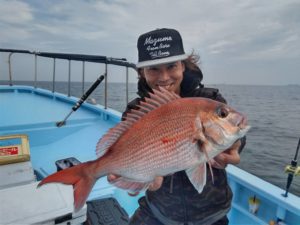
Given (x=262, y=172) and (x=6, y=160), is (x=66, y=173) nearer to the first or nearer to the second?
(x=6, y=160)

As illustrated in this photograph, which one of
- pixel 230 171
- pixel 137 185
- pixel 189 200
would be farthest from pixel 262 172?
pixel 137 185

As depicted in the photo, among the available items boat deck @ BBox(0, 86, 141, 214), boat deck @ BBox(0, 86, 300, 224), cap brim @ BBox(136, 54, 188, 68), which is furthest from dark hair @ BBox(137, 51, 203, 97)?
boat deck @ BBox(0, 86, 141, 214)

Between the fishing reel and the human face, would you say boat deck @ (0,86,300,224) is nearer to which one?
the fishing reel

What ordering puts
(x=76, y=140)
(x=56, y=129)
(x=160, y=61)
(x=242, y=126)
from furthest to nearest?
(x=56, y=129) < (x=76, y=140) < (x=160, y=61) < (x=242, y=126)

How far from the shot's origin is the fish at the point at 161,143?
1.47 m

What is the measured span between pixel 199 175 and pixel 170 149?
0.24m

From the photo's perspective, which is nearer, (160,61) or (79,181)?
(79,181)

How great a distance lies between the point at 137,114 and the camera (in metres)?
1.71

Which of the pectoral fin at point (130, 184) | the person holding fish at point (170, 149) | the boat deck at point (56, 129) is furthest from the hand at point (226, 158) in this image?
the boat deck at point (56, 129)

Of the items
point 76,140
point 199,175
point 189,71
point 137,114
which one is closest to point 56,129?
point 76,140

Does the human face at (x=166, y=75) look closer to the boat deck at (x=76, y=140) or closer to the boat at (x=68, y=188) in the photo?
the boat at (x=68, y=188)

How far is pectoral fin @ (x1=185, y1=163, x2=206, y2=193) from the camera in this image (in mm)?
1535

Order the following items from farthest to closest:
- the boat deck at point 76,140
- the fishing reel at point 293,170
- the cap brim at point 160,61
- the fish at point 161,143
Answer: the boat deck at point 76,140 → the fishing reel at point 293,170 → the cap brim at point 160,61 → the fish at point 161,143

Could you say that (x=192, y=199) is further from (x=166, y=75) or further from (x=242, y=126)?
(x=166, y=75)
